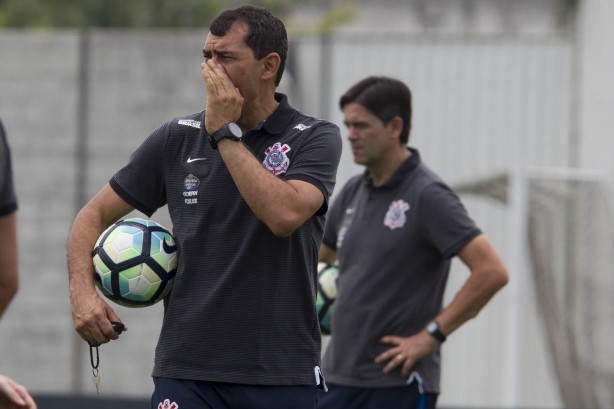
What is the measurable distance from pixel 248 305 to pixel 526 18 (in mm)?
32142

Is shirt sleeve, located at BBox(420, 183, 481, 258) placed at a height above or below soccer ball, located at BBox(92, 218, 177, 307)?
below

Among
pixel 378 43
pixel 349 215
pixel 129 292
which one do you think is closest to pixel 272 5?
pixel 378 43

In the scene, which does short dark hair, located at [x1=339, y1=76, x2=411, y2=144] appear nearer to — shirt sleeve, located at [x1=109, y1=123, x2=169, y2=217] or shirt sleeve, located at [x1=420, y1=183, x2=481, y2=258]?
shirt sleeve, located at [x1=420, y1=183, x2=481, y2=258]

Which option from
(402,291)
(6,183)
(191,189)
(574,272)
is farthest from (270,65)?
(574,272)

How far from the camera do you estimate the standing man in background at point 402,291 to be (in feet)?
19.9

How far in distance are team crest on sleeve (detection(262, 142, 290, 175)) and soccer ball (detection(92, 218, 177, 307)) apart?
460mm

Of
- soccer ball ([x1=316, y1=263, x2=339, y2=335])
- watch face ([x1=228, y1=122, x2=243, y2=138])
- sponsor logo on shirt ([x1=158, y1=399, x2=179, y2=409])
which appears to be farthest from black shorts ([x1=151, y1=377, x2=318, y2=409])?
soccer ball ([x1=316, y1=263, x2=339, y2=335])

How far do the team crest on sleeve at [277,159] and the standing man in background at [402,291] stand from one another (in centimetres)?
169

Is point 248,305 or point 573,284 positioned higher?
point 248,305

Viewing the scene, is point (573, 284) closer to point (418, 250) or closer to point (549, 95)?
point (549, 95)

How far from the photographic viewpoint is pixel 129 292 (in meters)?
4.57

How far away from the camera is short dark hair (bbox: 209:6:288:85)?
454 cm

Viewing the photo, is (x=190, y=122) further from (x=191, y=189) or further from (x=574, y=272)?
(x=574, y=272)

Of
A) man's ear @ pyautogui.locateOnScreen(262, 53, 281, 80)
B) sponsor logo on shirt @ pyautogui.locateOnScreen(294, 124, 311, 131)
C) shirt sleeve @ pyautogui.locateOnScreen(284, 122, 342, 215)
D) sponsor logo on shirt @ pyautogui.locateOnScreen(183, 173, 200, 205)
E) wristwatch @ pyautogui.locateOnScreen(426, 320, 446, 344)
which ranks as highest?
man's ear @ pyautogui.locateOnScreen(262, 53, 281, 80)
